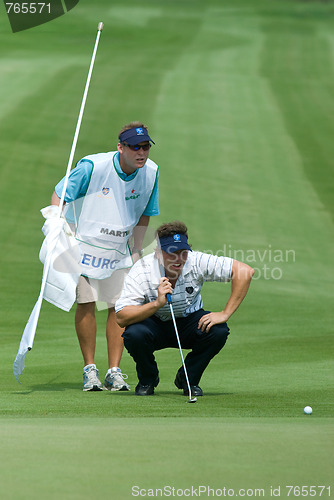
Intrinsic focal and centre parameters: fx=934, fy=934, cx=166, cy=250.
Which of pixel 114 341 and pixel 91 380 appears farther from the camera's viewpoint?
pixel 114 341

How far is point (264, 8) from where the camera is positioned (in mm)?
41750

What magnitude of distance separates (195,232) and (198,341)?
770 cm

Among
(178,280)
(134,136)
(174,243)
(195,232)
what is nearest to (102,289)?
(178,280)

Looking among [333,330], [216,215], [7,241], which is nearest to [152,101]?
[216,215]

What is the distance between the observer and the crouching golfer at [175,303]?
6.16 meters

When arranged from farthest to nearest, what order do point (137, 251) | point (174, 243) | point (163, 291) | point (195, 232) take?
point (195, 232)
point (137, 251)
point (174, 243)
point (163, 291)

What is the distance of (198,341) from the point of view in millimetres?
6418

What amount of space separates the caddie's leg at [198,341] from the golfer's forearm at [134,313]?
1.34 ft

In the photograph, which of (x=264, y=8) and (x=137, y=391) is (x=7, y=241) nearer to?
(x=137, y=391)

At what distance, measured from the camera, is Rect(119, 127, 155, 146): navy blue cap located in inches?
253
